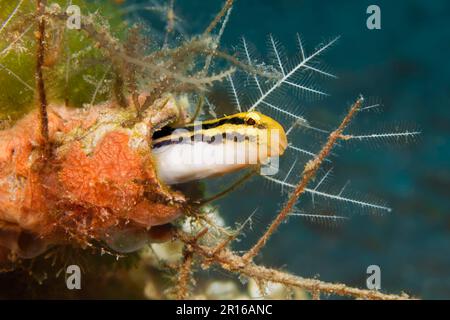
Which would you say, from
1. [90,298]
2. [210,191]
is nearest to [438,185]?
[210,191]

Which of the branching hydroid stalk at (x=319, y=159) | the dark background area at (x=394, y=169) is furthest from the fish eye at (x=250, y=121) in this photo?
the dark background area at (x=394, y=169)

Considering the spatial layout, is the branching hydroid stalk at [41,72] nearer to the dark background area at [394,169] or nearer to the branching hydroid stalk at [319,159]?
the branching hydroid stalk at [319,159]

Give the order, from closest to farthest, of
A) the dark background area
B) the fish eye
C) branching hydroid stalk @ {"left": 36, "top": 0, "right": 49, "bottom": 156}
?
branching hydroid stalk @ {"left": 36, "top": 0, "right": 49, "bottom": 156}, the fish eye, the dark background area

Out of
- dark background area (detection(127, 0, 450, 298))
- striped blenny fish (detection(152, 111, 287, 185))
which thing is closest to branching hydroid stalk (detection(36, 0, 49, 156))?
striped blenny fish (detection(152, 111, 287, 185))

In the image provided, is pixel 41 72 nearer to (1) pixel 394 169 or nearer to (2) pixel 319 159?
(2) pixel 319 159

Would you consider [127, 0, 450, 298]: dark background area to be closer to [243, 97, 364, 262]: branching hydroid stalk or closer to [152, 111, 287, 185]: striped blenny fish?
[243, 97, 364, 262]: branching hydroid stalk
